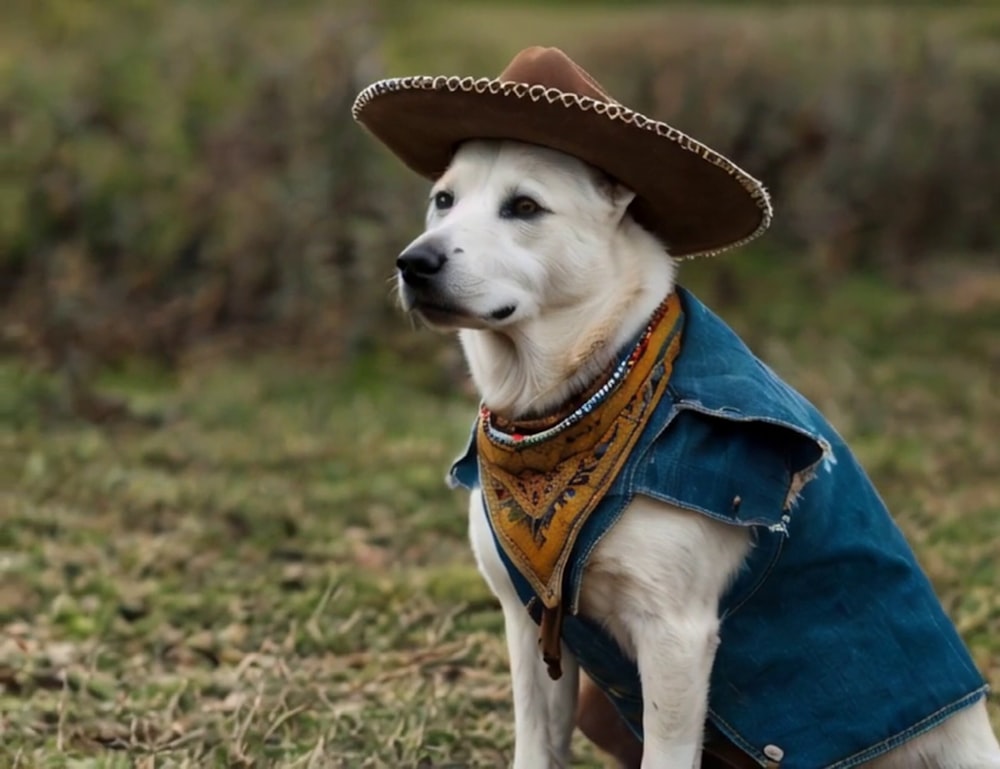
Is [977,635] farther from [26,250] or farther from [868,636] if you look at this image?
[26,250]

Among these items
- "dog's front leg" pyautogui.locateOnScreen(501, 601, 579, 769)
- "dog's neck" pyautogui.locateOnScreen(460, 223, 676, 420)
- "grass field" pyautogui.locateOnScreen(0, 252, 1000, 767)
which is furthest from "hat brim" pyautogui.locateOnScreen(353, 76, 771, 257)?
"grass field" pyautogui.locateOnScreen(0, 252, 1000, 767)

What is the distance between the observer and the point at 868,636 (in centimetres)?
297

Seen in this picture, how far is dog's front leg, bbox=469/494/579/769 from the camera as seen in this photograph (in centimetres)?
311

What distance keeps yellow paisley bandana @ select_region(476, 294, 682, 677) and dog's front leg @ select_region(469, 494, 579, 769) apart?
0.17 m

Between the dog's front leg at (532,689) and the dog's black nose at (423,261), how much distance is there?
0.50 m

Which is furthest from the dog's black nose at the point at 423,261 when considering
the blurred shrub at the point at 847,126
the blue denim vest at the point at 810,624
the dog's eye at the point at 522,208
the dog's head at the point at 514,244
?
the blurred shrub at the point at 847,126

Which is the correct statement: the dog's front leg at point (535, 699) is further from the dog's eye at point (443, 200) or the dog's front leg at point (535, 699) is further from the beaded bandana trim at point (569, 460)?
the dog's eye at point (443, 200)

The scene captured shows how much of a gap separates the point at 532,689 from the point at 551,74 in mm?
1236

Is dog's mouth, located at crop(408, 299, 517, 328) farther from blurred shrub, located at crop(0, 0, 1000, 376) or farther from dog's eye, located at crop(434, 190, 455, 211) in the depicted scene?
blurred shrub, located at crop(0, 0, 1000, 376)

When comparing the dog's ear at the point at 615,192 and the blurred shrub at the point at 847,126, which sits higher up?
the blurred shrub at the point at 847,126

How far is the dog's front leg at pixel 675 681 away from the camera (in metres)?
2.79

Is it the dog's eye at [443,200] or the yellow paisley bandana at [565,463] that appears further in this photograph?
the dog's eye at [443,200]

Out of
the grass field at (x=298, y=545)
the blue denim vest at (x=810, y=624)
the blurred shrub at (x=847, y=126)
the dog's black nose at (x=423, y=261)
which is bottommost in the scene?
the grass field at (x=298, y=545)

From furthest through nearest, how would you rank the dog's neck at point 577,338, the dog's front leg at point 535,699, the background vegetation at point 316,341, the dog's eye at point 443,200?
the background vegetation at point 316,341 < the dog's front leg at point 535,699 < the dog's eye at point 443,200 < the dog's neck at point 577,338
